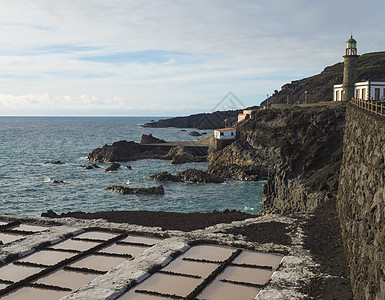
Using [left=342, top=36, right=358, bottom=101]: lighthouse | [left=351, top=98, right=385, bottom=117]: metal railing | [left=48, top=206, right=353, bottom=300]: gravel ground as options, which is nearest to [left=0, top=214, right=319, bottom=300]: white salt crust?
[left=48, top=206, right=353, bottom=300]: gravel ground

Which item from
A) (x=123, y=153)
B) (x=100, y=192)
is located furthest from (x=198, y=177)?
(x=123, y=153)

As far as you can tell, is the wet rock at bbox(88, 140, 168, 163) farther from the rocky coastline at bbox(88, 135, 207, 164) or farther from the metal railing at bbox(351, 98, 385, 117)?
the metal railing at bbox(351, 98, 385, 117)

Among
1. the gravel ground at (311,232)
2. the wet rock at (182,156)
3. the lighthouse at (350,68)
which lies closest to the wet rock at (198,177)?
the wet rock at (182,156)

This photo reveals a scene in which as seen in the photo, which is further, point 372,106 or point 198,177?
point 198,177

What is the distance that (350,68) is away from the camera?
54688 mm

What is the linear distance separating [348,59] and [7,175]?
57.5 metres

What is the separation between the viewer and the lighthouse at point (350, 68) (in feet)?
171

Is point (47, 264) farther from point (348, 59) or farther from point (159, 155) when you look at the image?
point (159, 155)

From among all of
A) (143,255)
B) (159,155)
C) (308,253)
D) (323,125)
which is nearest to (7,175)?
(159,155)

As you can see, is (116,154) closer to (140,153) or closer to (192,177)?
(140,153)

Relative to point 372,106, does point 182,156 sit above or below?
below

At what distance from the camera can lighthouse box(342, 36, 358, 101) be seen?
2051 inches

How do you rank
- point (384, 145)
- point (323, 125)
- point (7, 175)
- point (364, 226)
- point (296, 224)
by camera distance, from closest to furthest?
point (384, 145) → point (364, 226) → point (296, 224) → point (323, 125) → point (7, 175)

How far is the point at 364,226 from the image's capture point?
1193 cm
